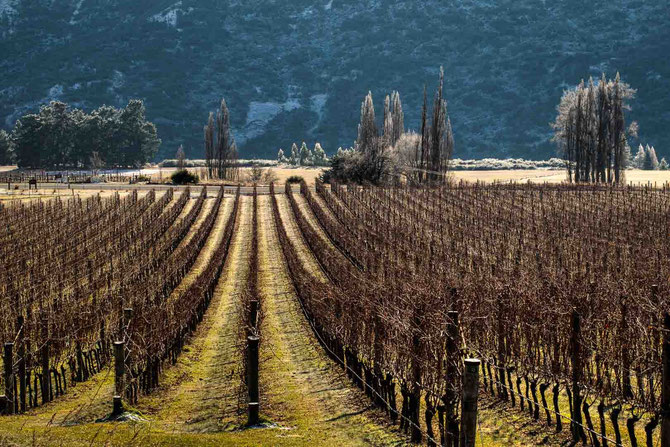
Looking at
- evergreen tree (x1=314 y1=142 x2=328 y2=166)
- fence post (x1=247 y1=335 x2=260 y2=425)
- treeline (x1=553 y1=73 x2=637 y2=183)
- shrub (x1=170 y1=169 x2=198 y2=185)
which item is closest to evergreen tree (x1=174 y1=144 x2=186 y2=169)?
shrub (x1=170 y1=169 x2=198 y2=185)

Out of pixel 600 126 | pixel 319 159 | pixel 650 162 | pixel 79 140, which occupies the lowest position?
pixel 650 162

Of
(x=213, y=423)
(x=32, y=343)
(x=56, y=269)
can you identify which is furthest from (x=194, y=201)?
(x=213, y=423)

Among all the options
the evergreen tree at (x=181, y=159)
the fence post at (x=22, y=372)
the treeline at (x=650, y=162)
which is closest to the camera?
the fence post at (x=22, y=372)

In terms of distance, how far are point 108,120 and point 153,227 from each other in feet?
282

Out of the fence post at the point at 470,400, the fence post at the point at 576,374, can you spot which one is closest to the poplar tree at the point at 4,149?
the fence post at the point at 576,374

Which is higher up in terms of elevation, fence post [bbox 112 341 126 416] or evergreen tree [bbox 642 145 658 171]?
evergreen tree [bbox 642 145 658 171]

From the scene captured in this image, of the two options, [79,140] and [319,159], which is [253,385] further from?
[319,159]

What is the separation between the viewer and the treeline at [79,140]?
116750 mm

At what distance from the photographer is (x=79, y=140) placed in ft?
388

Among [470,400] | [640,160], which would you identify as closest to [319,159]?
[640,160]

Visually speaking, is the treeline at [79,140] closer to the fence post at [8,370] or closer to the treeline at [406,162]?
the treeline at [406,162]

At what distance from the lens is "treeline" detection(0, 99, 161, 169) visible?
116750 mm

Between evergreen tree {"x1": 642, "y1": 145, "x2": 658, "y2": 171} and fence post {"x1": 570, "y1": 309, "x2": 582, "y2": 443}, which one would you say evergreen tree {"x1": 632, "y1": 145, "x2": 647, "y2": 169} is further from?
fence post {"x1": 570, "y1": 309, "x2": 582, "y2": 443}

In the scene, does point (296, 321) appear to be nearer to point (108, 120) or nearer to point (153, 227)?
point (153, 227)
